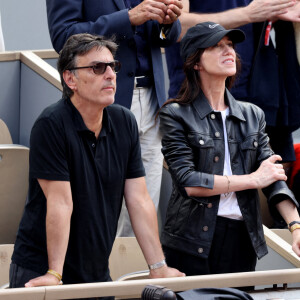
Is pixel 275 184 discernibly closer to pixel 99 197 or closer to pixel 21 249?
pixel 99 197

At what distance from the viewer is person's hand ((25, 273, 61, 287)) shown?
97.5 inches

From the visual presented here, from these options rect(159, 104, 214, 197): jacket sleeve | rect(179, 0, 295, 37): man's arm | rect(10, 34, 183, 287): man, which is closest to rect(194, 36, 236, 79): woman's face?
rect(159, 104, 214, 197): jacket sleeve

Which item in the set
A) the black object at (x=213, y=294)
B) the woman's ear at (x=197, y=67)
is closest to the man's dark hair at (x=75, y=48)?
the woman's ear at (x=197, y=67)

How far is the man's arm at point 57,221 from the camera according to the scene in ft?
8.36

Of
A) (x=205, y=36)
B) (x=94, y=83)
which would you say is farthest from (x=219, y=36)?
(x=94, y=83)

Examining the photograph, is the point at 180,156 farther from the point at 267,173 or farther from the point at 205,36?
the point at 205,36

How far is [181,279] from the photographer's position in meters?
2.34

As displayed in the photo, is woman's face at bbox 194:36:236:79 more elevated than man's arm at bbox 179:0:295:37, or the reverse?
man's arm at bbox 179:0:295:37

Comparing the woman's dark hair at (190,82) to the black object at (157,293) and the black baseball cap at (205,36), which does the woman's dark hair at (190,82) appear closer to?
the black baseball cap at (205,36)

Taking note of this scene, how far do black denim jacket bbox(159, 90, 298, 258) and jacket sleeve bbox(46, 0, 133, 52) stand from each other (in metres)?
0.47

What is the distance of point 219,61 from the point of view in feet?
10.0

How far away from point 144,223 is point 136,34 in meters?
1.06

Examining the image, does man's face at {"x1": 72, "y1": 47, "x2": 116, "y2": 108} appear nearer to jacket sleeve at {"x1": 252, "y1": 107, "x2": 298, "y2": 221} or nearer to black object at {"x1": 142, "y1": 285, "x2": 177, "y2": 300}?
jacket sleeve at {"x1": 252, "y1": 107, "x2": 298, "y2": 221}

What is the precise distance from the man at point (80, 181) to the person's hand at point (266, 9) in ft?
4.02
